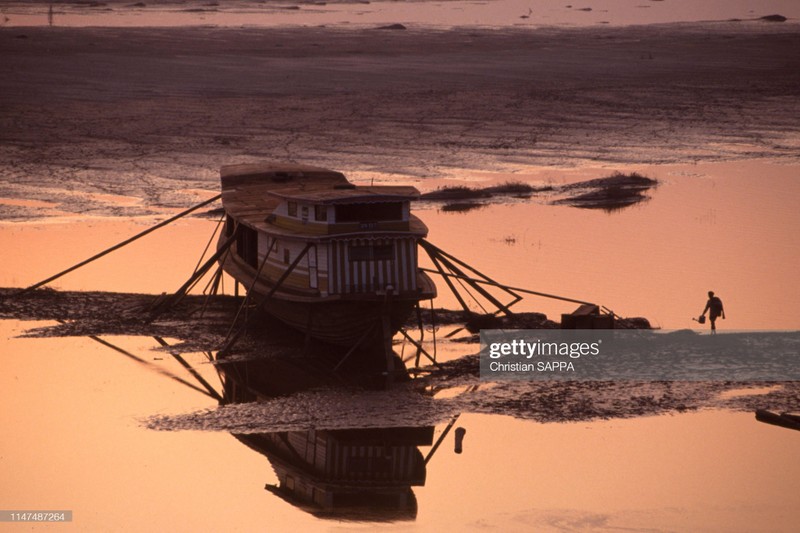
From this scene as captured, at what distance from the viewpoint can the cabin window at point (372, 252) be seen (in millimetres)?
34156

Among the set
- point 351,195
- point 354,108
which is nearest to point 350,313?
point 351,195

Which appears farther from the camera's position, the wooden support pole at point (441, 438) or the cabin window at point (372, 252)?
the cabin window at point (372, 252)

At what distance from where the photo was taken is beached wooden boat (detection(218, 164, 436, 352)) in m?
33.9

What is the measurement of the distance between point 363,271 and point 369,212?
151 centimetres

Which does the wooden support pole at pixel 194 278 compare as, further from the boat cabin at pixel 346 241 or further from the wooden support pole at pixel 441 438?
the wooden support pole at pixel 441 438

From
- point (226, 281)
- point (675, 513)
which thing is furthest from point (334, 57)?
point (675, 513)

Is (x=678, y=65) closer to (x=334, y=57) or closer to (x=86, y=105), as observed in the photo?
(x=334, y=57)

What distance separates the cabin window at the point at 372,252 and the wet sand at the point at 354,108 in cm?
1856

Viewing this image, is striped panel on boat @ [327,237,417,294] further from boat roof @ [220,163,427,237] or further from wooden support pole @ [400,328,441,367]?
wooden support pole @ [400,328,441,367]

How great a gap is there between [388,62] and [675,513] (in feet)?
201

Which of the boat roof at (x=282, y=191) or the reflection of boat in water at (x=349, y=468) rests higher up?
the boat roof at (x=282, y=191)

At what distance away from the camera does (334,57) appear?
86.2m

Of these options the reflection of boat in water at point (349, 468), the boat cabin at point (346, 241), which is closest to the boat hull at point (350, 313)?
the boat cabin at point (346, 241)

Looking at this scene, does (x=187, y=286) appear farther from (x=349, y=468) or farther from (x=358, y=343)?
→ (x=349, y=468)
